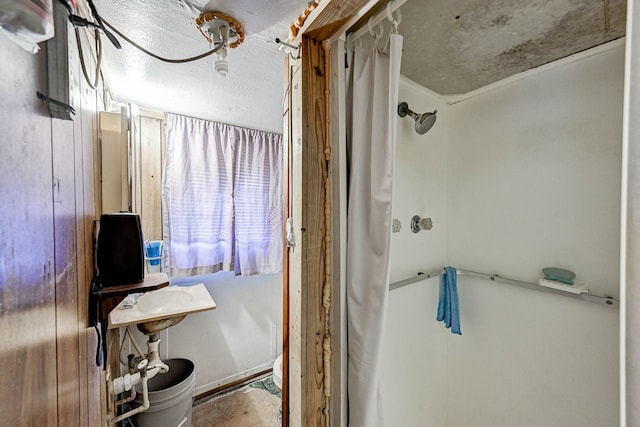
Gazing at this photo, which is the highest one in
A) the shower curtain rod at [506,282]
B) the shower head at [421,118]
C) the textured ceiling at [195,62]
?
the textured ceiling at [195,62]

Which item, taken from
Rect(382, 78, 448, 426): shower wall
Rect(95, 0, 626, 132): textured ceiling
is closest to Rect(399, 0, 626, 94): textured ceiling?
Rect(95, 0, 626, 132): textured ceiling

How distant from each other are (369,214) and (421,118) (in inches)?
26.0

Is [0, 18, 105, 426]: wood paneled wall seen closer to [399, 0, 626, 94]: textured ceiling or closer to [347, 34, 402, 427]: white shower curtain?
[347, 34, 402, 427]: white shower curtain

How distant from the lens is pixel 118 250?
2.93 feet

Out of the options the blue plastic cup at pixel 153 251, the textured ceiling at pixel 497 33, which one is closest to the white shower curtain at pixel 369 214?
the textured ceiling at pixel 497 33

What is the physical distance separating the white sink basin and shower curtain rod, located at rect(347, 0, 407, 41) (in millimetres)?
1710

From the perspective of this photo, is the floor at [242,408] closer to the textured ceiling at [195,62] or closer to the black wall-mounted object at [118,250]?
the black wall-mounted object at [118,250]

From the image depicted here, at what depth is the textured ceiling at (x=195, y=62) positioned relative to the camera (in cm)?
80

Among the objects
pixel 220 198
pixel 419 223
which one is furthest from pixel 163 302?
pixel 419 223

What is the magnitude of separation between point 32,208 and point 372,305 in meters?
0.87

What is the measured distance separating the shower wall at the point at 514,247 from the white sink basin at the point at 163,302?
1333mm

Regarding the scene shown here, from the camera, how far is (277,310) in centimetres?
232

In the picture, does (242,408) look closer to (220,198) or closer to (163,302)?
(163,302)

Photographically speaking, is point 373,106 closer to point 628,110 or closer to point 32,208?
point 628,110
